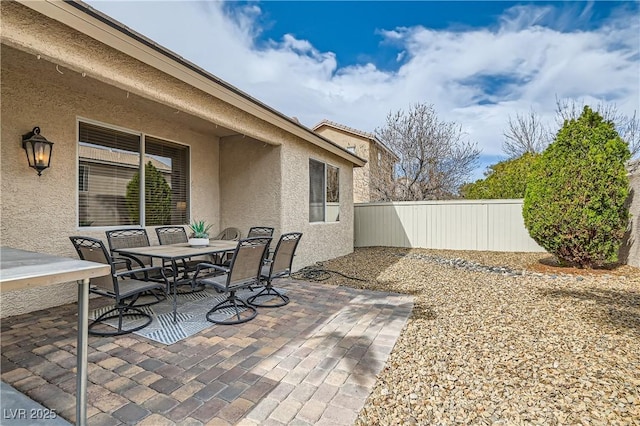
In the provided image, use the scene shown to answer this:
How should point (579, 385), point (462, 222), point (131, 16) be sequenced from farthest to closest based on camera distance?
point (462, 222) → point (131, 16) → point (579, 385)

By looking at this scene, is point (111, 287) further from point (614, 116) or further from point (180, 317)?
point (614, 116)

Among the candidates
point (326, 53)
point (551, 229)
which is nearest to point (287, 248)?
point (551, 229)

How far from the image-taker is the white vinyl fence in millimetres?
10438

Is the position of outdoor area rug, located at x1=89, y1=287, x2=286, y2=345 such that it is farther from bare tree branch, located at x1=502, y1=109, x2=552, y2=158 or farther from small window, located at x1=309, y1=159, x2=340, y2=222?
bare tree branch, located at x1=502, y1=109, x2=552, y2=158

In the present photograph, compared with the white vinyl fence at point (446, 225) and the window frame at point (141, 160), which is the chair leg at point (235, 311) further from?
the white vinyl fence at point (446, 225)

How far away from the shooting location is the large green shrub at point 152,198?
5.82m

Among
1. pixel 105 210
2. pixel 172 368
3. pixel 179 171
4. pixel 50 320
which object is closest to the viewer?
pixel 172 368

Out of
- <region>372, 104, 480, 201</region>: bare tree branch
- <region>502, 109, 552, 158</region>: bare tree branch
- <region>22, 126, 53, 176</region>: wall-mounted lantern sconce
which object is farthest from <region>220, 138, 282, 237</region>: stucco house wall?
<region>502, 109, 552, 158</region>: bare tree branch

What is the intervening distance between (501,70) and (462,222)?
7.12m

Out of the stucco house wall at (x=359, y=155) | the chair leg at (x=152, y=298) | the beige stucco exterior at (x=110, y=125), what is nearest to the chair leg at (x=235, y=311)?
the chair leg at (x=152, y=298)

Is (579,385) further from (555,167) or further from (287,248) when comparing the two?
(555,167)

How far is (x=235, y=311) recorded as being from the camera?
4270 mm

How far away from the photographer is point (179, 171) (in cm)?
679

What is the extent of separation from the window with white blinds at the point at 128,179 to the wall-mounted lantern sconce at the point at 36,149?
2.21 feet
